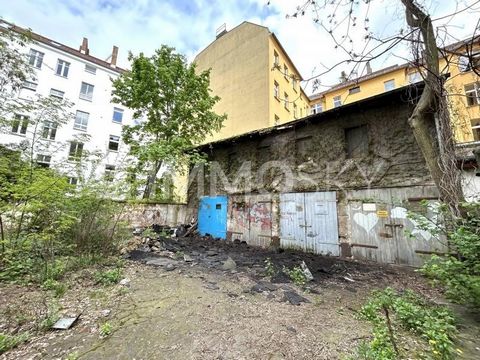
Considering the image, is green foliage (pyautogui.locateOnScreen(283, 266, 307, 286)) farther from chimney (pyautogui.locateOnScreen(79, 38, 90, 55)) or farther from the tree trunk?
chimney (pyautogui.locateOnScreen(79, 38, 90, 55))

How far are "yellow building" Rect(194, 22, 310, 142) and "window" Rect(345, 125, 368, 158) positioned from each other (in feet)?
22.0

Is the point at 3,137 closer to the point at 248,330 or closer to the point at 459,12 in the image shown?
the point at 248,330

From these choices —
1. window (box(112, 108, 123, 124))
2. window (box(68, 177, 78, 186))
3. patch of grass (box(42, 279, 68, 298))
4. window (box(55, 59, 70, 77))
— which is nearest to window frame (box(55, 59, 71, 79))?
window (box(55, 59, 70, 77))

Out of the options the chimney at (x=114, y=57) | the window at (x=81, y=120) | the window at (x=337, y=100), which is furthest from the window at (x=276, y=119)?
the chimney at (x=114, y=57)

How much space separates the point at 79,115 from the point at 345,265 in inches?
882

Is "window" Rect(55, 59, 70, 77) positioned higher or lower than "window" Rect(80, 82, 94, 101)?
higher

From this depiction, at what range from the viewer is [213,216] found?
10.9 meters

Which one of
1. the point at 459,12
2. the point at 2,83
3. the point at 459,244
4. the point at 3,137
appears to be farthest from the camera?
the point at 3,137

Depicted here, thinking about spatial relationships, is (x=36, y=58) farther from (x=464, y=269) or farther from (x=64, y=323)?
(x=464, y=269)

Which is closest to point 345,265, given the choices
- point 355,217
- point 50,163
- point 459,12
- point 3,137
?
point 355,217

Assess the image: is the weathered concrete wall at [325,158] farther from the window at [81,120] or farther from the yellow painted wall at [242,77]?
the window at [81,120]

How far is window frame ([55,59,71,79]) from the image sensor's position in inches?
691

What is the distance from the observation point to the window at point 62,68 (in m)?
17.6

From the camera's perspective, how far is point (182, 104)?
12289mm
